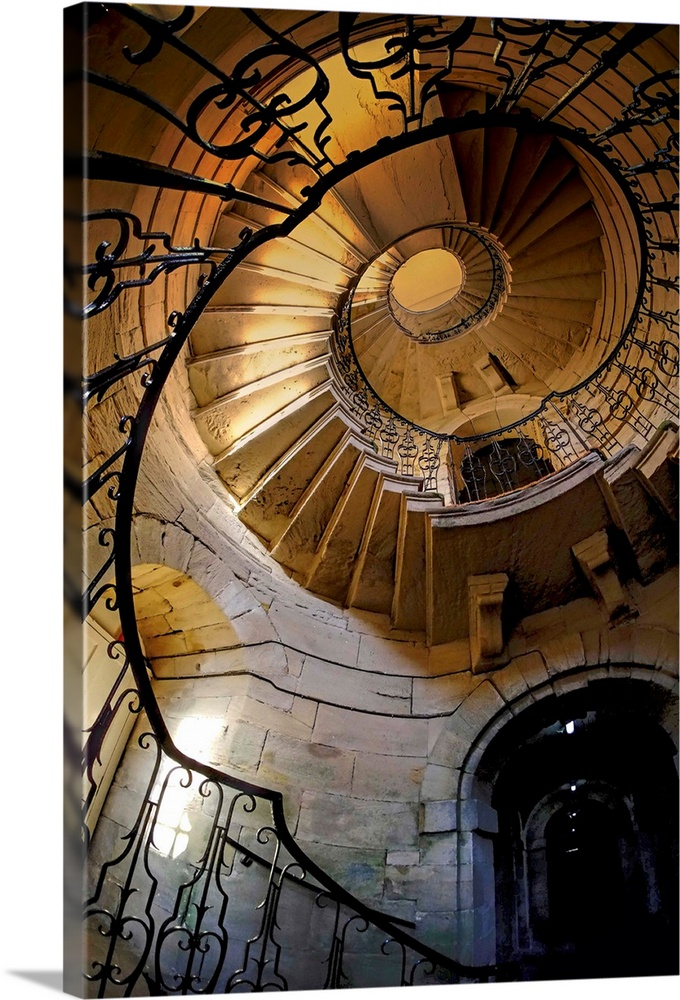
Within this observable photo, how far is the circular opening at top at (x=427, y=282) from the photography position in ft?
27.3

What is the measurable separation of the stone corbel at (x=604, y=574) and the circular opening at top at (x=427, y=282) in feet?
14.7

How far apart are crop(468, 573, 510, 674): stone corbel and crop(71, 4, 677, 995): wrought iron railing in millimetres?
1233

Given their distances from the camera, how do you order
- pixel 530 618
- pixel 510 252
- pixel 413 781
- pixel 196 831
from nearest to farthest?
pixel 196 831 → pixel 413 781 → pixel 530 618 → pixel 510 252

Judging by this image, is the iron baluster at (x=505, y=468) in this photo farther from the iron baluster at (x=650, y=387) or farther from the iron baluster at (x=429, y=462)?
the iron baluster at (x=650, y=387)

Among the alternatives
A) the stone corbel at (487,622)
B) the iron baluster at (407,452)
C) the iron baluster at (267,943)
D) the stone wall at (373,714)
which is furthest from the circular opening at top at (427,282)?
the iron baluster at (267,943)

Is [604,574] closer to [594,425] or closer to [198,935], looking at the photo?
[594,425]

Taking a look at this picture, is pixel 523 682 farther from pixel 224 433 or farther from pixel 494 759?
pixel 224 433

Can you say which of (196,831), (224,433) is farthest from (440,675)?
(224,433)

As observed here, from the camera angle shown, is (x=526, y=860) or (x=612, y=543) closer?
(x=526, y=860)

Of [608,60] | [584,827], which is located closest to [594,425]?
[584,827]

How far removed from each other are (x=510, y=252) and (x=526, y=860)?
16.5 feet
